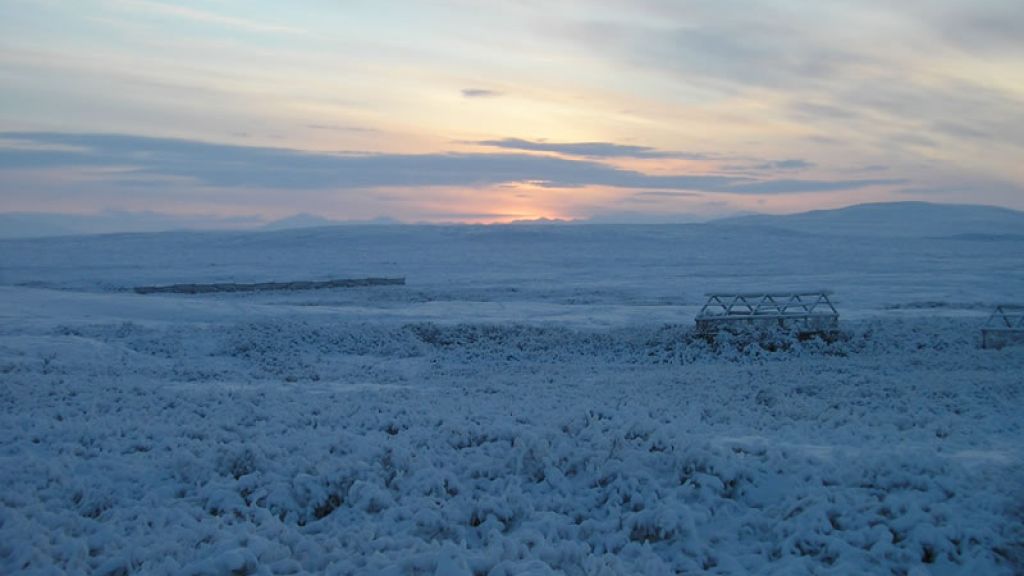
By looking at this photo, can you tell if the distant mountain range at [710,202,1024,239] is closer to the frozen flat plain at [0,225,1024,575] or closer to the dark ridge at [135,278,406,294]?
the dark ridge at [135,278,406,294]

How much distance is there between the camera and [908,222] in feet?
460

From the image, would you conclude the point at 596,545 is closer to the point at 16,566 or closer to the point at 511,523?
the point at 511,523

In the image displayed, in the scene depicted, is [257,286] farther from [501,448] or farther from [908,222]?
[908,222]

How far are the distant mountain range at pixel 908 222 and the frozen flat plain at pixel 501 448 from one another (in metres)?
93.2

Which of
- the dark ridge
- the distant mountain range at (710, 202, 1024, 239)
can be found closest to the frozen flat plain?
the dark ridge

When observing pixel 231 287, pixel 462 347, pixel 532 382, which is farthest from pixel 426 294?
pixel 532 382

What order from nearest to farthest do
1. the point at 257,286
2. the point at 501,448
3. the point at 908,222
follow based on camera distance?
the point at 501,448
the point at 257,286
the point at 908,222

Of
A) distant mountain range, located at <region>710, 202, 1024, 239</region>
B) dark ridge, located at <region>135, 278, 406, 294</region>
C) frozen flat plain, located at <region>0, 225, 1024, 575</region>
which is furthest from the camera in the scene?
distant mountain range, located at <region>710, 202, 1024, 239</region>

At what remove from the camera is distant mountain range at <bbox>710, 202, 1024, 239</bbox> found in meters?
121

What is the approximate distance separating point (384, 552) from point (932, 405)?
9284 mm

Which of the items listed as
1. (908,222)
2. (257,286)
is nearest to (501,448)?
(257,286)

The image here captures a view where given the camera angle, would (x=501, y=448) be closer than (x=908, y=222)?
Yes

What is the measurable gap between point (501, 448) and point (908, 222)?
14542cm

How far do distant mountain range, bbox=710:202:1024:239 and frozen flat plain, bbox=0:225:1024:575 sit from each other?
306ft
